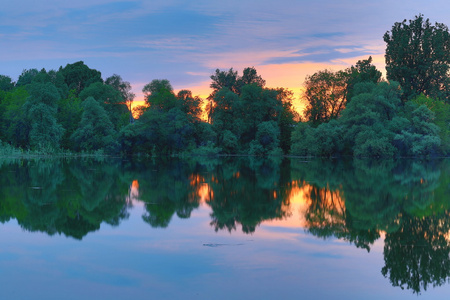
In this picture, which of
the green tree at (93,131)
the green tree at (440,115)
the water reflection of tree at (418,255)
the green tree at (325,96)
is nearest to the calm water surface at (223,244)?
the water reflection of tree at (418,255)

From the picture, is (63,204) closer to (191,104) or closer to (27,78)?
(191,104)

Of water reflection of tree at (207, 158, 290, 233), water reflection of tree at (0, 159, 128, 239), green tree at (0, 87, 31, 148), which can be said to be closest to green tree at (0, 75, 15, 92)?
green tree at (0, 87, 31, 148)

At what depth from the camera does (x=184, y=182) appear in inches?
943

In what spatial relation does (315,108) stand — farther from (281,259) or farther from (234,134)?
(281,259)

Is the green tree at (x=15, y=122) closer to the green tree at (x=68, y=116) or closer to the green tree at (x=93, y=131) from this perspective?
the green tree at (x=68, y=116)

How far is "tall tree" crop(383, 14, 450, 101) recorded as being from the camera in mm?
60969

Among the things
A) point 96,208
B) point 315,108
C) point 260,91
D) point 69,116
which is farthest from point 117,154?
point 96,208

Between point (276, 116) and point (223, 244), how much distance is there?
5820 cm

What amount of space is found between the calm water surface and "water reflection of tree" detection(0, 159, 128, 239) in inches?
1.6

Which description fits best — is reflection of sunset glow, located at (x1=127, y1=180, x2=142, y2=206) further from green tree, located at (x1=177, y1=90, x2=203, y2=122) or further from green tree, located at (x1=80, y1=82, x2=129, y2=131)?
green tree, located at (x1=80, y1=82, x2=129, y2=131)

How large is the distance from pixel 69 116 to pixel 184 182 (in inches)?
1680

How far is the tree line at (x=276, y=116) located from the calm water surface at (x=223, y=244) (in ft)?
120

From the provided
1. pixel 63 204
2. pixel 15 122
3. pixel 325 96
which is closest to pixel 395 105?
pixel 325 96

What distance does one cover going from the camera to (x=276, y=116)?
6781cm
